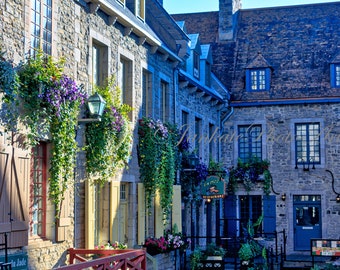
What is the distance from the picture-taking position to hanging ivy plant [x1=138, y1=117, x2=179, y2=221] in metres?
15.6

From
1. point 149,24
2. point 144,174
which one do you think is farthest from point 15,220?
point 149,24

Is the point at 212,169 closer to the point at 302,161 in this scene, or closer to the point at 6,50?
the point at 302,161

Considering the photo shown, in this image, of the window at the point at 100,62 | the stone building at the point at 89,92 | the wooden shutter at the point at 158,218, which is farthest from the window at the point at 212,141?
the window at the point at 100,62

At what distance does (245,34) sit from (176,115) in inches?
384

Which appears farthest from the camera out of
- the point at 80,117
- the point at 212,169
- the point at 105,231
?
the point at 212,169

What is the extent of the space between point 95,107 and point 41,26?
174 cm

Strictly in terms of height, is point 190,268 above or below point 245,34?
below

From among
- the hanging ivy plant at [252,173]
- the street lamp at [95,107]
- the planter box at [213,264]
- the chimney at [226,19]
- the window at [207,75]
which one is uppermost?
the chimney at [226,19]

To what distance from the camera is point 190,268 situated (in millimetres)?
17844

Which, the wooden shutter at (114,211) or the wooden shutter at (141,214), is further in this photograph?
the wooden shutter at (141,214)

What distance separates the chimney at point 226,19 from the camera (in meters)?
27.3

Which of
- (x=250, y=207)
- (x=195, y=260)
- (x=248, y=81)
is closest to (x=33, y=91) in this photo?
(x=195, y=260)

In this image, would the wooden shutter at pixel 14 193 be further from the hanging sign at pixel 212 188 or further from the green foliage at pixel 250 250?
the hanging sign at pixel 212 188

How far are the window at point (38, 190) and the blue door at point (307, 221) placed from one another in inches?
579
